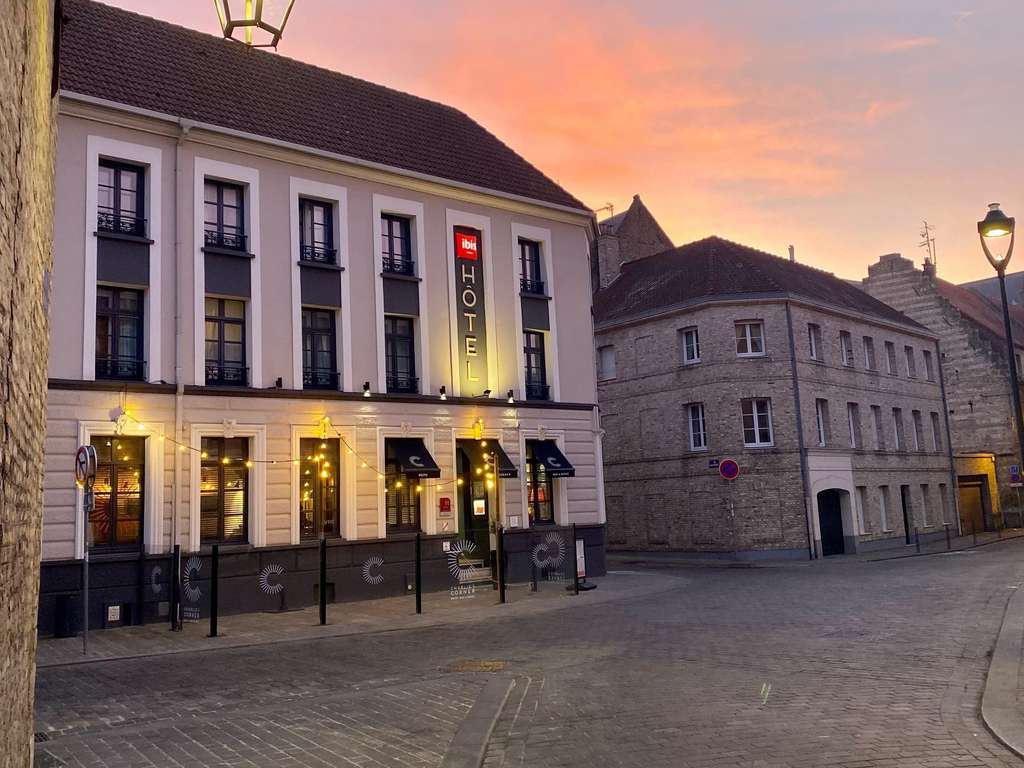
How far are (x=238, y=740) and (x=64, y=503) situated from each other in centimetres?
1030

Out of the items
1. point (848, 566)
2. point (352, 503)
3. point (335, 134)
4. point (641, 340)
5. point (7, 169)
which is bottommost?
point (848, 566)

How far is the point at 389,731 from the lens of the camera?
7.79 m

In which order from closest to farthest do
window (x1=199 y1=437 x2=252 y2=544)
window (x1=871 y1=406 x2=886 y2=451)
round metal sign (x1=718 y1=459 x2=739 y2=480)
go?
1. window (x1=199 y1=437 x2=252 y2=544)
2. round metal sign (x1=718 y1=459 x2=739 y2=480)
3. window (x1=871 y1=406 x2=886 y2=451)

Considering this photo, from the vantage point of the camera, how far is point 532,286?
966 inches

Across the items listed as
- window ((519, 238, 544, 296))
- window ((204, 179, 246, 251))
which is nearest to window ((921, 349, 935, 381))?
window ((519, 238, 544, 296))

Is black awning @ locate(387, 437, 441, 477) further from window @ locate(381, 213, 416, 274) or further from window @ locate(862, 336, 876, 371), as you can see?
window @ locate(862, 336, 876, 371)

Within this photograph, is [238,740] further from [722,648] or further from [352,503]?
[352,503]

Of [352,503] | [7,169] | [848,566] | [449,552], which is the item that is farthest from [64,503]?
[848,566]

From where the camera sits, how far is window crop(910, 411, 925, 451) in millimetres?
38062

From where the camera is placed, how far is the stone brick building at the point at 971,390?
4331 cm

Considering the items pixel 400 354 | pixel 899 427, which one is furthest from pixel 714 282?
pixel 400 354

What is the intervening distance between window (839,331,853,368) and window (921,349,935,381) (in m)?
7.47

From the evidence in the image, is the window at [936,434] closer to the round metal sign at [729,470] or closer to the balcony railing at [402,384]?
the round metal sign at [729,470]

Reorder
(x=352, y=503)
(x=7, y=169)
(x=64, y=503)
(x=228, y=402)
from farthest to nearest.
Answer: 1. (x=352, y=503)
2. (x=228, y=402)
3. (x=64, y=503)
4. (x=7, y=169)
